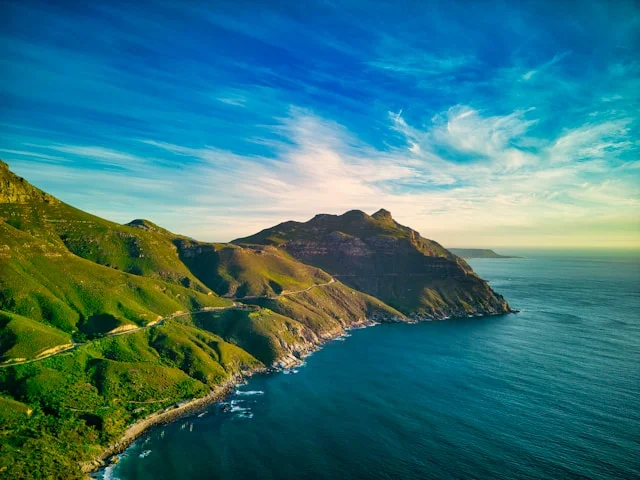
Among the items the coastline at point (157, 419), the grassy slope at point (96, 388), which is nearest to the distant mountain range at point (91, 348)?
the grassy slope at point (96, 388)

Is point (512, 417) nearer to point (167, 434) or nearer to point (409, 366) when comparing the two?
point (409, 366)

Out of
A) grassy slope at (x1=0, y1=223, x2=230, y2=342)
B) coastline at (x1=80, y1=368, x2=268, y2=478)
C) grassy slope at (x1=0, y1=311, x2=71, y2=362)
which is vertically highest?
grassy slope at (x1=0, y1=223, x2=230, y2=342)

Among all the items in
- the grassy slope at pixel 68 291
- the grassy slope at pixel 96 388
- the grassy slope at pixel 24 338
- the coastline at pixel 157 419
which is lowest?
the coastline at pixel 157 419

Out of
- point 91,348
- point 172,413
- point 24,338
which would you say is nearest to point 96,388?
point 91,348

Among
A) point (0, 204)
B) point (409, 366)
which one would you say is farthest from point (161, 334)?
→ point (0, 204)

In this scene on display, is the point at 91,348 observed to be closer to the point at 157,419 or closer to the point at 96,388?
the point at 96,388

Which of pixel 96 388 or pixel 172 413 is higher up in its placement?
pixel 96 388

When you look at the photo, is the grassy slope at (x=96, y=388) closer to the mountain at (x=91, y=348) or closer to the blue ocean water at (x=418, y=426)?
the mountain at (x=91, y=348)

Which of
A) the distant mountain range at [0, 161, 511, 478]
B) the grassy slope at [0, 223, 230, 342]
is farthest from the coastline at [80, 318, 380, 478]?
the grassy slope at [0, 223, 230, 342]

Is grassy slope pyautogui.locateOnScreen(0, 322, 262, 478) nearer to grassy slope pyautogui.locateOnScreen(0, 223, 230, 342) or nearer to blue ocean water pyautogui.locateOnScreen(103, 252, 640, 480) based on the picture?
blue ocean water pyautogui.locateOnScreen(103, 252, 640, 480)

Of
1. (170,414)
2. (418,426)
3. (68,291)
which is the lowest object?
(170,414)

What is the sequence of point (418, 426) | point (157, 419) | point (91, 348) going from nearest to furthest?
point (418, 426) < point (157, 419) < point (91, 348)
